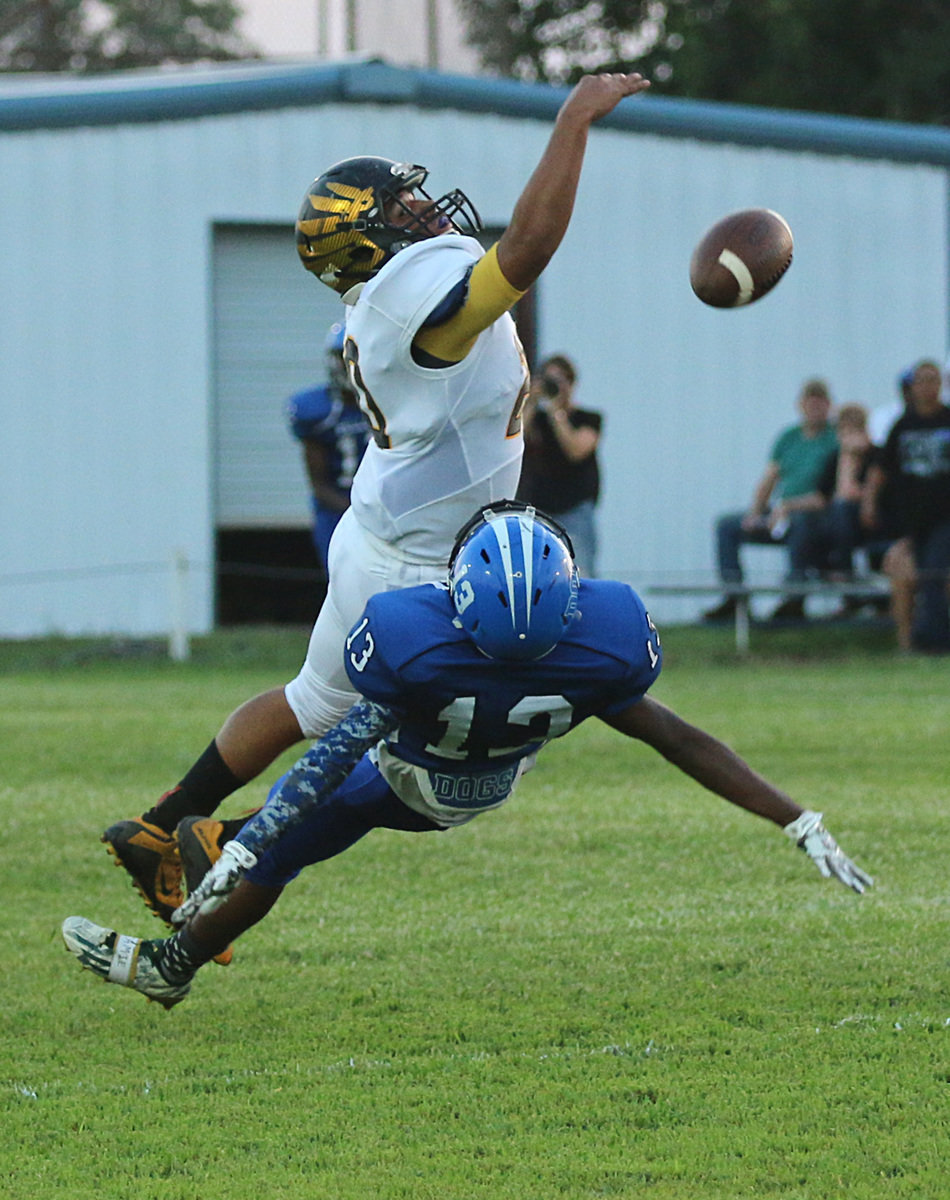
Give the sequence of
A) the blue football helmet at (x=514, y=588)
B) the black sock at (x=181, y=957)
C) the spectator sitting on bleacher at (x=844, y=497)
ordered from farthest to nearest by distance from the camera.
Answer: the spectator sitting on bleacher at (x=844, y=497)
the black sock at (x=181, y=957)
the blue football helmet at (x=514, y=588)

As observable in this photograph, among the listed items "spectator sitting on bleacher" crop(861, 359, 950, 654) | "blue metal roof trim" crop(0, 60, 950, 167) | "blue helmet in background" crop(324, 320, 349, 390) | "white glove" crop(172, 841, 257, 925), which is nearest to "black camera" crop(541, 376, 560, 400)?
"blue helmet in background" crop(324, 320, 349, 390)

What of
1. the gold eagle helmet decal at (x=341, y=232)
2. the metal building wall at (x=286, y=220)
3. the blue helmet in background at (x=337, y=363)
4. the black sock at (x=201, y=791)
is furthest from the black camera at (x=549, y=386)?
the gold eagle helmet decal at (x=341, y=232)

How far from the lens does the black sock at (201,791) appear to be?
15.0 ft

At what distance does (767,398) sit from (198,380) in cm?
482

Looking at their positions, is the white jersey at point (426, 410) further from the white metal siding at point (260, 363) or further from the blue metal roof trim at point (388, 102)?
the blue metal roof trim at point (388, 102)

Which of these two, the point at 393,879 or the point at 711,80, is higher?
the point at 711,80

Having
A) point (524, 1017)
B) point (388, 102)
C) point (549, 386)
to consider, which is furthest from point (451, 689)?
point (388, 102)

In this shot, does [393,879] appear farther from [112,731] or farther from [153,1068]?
[112,731]

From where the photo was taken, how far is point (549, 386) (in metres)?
11.4

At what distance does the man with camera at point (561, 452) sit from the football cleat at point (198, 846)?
7.36 metres

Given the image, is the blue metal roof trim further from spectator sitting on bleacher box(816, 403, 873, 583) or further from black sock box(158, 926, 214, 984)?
black sock box(158, 926, 214, 984)

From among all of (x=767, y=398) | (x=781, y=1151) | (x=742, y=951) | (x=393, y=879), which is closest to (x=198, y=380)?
(x=767, y=398)

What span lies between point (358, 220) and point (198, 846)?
1478mm

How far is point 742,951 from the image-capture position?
15.2 feet
